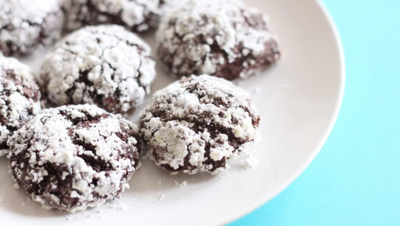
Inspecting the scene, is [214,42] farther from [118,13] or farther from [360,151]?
[360,151]

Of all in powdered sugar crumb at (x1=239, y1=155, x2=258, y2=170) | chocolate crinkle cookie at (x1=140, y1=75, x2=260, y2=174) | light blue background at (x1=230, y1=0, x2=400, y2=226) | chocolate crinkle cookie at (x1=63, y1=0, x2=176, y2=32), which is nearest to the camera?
chocolate crinkle cookie at (x1=140, y1=75, x2=260, y2=174)

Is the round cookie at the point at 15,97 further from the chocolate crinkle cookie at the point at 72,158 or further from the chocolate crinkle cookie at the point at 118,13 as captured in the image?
the chocolate crinkle cookie at the point at 118,13

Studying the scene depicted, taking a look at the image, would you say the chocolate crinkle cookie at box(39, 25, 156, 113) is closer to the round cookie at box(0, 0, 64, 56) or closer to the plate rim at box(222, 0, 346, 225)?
the round cookie at box(0, 0, 64, 56)

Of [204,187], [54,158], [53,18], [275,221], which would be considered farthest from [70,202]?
[53,18]

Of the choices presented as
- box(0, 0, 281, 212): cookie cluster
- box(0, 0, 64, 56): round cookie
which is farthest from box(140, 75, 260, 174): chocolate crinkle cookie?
box(0, 0, 64, 56): round cookie

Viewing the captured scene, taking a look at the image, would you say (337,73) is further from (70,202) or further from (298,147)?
(70,202)
